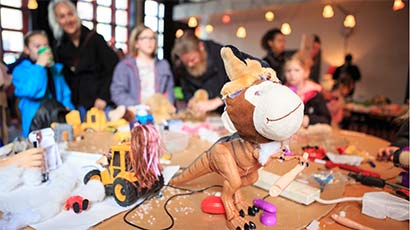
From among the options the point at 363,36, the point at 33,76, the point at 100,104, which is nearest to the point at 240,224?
the point at 33,76

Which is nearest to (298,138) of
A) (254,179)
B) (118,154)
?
(254,179)

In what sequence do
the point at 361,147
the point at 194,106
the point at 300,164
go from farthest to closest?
the point at 194,106 → the point at 361,147 → the point at 300,164

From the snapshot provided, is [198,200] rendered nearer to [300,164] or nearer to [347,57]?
[300,164]

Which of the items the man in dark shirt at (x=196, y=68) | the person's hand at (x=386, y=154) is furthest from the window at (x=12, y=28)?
the person's hand at (x=386, y=154)

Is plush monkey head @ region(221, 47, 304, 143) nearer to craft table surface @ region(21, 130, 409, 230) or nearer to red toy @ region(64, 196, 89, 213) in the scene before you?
craft table surface @ region(21, 130, 409, 230)

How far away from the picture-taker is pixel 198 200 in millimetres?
756

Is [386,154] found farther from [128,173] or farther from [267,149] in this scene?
[128,173]

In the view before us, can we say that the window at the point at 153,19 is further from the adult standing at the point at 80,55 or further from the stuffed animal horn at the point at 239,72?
the stuffed animal horn at the point at 239,72

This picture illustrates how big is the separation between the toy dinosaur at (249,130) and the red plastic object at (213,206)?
0.09 feet

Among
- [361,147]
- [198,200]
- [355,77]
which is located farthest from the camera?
[355,77]

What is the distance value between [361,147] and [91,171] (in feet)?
3.52

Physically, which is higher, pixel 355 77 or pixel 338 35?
pixel 338 35

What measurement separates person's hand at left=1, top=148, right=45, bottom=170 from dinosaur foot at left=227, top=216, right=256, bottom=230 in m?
0.46

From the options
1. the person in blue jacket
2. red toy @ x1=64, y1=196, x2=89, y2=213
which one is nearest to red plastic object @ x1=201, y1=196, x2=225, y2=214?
red toy @ x1=64, y1=196, x2=89, y2=213
